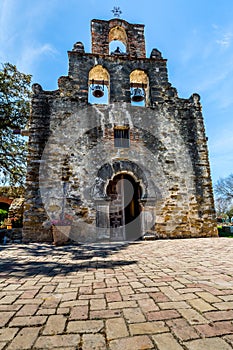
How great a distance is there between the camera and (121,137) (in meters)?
7.90

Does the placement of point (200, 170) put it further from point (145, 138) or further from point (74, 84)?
point (74, 84)

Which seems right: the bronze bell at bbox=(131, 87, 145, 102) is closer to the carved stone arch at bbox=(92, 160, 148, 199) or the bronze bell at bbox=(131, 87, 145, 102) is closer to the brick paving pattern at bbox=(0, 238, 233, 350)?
the carved stone arch at bbox=(92, 160, 148, 199)

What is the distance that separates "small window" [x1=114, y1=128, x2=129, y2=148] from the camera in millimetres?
7793

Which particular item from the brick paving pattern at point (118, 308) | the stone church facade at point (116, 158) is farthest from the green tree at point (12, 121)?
the brick paving pattern at point (118, 308)

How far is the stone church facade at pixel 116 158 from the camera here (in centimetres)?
676

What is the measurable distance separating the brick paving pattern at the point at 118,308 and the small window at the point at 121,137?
553cm

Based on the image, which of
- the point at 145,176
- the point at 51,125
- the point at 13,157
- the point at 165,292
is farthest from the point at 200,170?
the point at 13,157

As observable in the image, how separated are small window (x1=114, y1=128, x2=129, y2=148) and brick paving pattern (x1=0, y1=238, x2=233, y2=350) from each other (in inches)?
218

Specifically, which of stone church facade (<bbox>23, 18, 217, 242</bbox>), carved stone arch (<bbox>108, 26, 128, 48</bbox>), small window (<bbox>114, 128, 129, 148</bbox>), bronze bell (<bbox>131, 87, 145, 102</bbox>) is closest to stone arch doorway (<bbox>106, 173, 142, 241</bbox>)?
stone church facade (<bbox>23, 18, 217, 242</bbox>)

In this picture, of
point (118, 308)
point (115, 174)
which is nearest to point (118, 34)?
point (115, 174)

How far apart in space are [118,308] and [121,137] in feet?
22.3

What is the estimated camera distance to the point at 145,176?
7.44 meters

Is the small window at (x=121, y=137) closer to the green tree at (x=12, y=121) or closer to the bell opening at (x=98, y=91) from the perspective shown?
the bell opening at (x=98, y=91)

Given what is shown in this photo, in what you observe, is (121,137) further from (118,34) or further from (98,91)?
(118,34)
